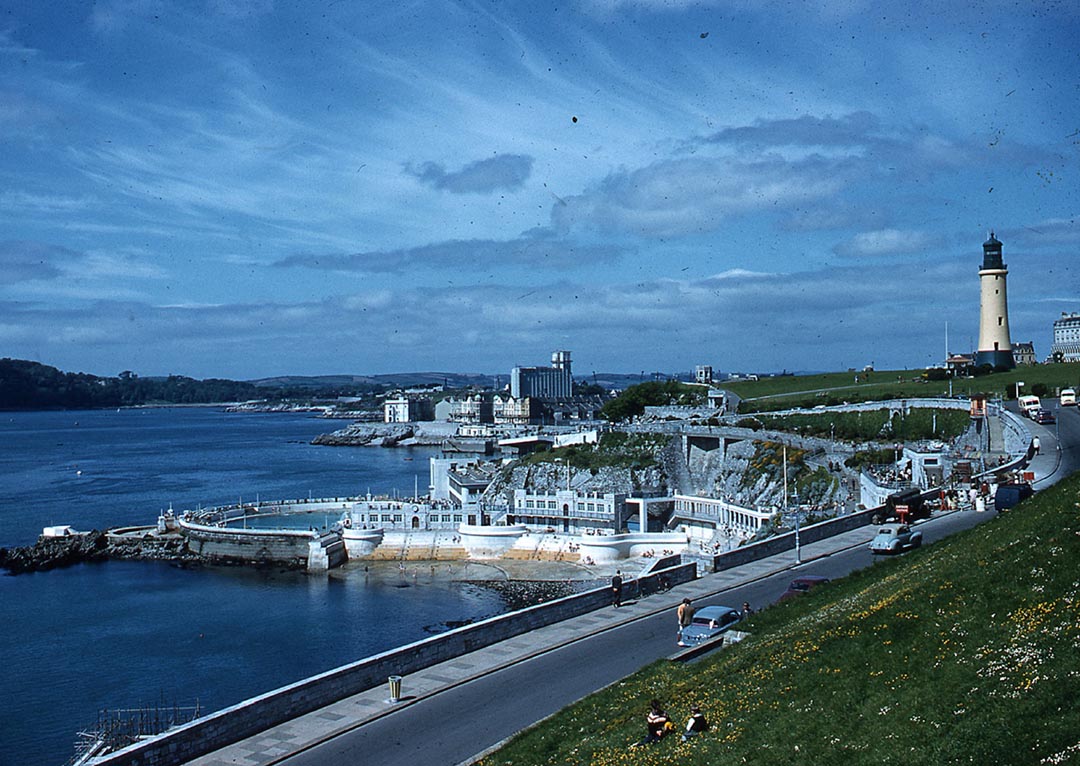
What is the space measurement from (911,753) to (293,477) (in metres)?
94.4

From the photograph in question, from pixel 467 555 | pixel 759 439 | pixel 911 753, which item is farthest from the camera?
pixel 759 439

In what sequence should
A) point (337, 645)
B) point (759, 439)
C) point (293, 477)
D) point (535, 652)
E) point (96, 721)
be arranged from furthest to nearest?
point (293, 477) → point (759, 439) → point (337, 645) → point (96, 721) → point (535, 652)

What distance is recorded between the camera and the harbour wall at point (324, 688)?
12.0m

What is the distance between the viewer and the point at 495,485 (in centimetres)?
6159

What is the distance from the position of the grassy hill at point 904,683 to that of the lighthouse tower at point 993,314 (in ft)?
166

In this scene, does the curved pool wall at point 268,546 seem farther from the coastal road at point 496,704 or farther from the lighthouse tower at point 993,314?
the lighthouse tower at point 993,314

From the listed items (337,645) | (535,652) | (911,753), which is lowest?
(337,645)

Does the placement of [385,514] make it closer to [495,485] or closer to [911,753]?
[495,485]

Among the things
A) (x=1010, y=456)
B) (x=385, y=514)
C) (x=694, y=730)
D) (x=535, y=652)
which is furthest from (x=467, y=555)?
(x=694, y=730)

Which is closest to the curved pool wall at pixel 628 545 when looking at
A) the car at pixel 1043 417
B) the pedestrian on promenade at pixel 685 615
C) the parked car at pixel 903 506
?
the car at pixel 1043 417

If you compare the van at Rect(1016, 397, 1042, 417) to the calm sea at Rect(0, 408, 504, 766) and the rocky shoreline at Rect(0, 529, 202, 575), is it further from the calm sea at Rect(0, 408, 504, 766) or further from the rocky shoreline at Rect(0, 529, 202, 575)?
the rocky shoreline at Rect(0, 529, 202, 575)

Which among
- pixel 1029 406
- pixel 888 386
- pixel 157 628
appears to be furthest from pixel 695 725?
pixel 888 386

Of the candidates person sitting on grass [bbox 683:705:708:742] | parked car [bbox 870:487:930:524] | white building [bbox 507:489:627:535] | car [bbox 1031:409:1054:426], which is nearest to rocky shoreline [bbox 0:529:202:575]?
white building [bbox 507:489:627:535]

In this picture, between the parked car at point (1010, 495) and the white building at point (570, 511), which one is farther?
the white building at point (570, 511)
